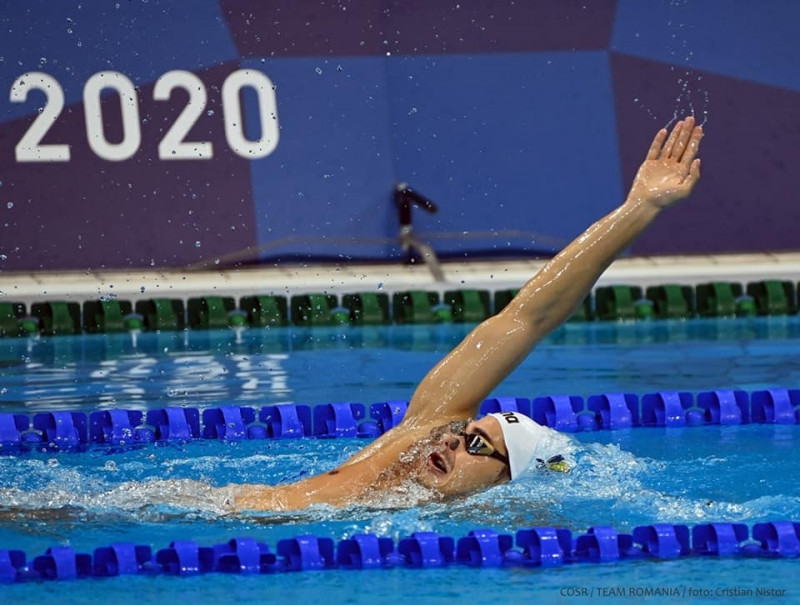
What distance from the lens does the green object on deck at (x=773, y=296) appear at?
23.3 feet

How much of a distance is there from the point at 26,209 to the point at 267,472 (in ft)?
12.3

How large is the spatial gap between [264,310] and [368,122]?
1465mm

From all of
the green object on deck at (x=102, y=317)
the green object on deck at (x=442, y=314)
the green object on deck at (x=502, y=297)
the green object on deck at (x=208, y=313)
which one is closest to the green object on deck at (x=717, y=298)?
the green object on deck at (x=502, y=297)

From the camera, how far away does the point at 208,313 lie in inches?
274

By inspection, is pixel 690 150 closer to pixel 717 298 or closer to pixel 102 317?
pixel 717 298

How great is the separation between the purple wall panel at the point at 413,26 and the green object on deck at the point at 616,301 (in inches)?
65.5

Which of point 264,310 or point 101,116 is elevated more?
point 101,116

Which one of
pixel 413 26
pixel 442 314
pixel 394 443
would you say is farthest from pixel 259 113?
pixel 394 443

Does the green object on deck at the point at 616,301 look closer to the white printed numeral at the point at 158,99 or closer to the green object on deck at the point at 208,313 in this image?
the green object on deck at the point at 208,313

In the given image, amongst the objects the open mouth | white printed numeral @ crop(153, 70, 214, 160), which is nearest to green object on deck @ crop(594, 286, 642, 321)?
white printed numeral @ crop(153, 70, 214, 160)

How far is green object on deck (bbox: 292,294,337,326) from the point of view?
23.0 ft

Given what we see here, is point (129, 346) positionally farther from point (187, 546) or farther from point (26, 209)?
point (187, 546)

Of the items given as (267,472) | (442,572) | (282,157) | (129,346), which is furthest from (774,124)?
(442,572)

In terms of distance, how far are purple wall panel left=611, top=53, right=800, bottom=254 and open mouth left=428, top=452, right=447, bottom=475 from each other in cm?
500
